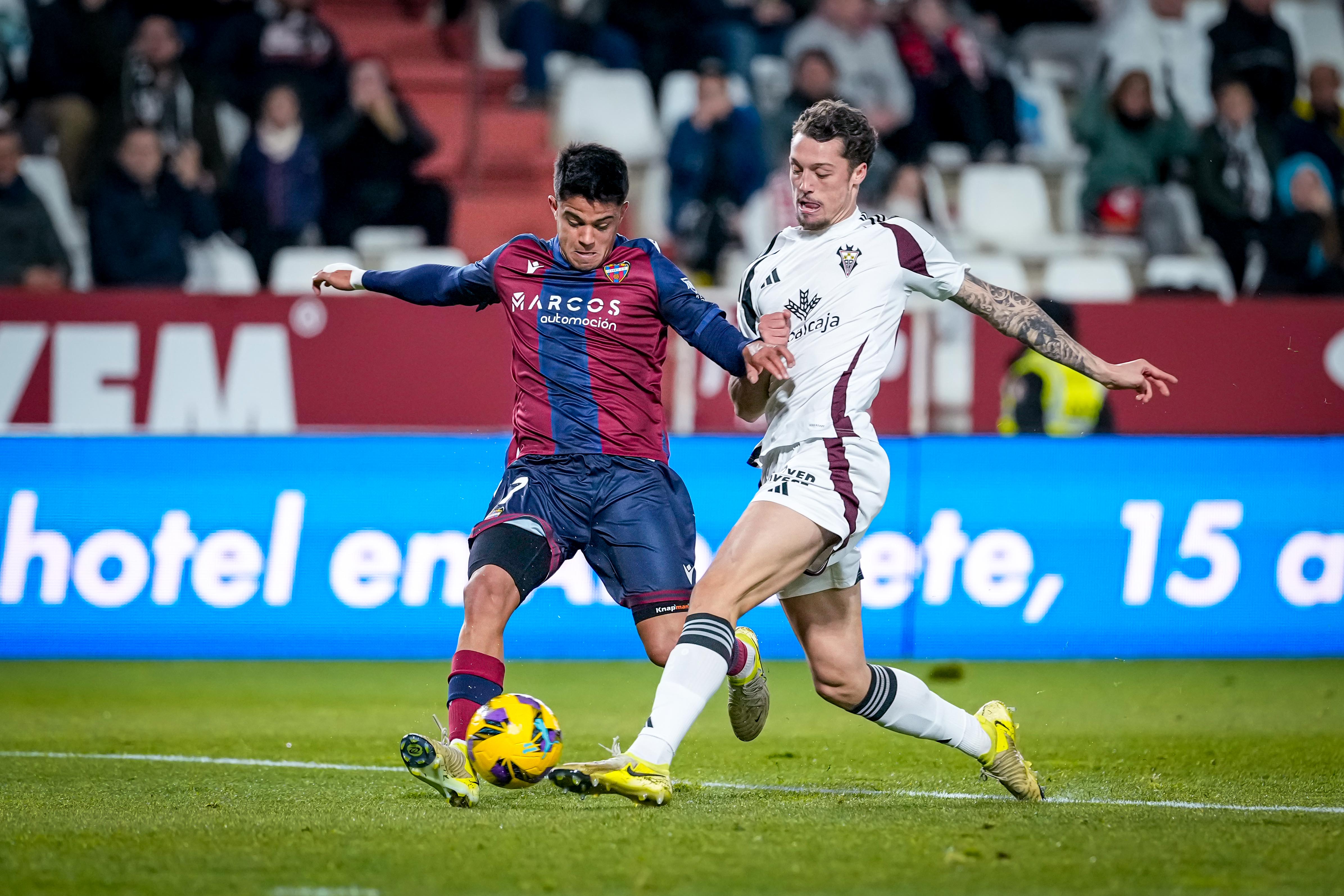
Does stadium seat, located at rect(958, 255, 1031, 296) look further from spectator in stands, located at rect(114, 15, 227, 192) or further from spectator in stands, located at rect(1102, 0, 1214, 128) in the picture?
spectator in stands, located at rect(114, 15, 227, 192)

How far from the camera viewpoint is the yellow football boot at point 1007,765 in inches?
221

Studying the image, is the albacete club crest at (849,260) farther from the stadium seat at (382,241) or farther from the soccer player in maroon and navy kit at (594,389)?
the stadium seat at (382,241)

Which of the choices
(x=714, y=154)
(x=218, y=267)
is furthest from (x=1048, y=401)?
(x=218, y=267)

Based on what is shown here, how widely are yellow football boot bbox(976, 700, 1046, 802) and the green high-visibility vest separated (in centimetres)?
565

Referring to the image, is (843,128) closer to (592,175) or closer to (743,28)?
(592,175)

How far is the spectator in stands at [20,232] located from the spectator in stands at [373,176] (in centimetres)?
225

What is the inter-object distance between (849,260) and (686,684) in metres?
1.51

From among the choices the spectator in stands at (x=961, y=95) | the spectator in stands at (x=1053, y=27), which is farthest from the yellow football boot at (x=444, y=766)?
the spectator in stands at (x=1053, y=27)

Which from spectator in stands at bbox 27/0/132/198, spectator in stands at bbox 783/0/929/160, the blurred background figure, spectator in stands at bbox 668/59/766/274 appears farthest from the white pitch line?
spectator in stands at bbox 783/0/929/160

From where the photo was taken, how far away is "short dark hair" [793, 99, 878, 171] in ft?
17.6

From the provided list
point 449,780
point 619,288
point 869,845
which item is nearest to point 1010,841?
point 869,845

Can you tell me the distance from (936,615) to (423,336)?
4.78m

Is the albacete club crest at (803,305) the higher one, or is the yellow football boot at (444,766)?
the albacete club crest at (803,305)

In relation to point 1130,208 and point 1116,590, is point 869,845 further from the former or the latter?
point 1130,208
